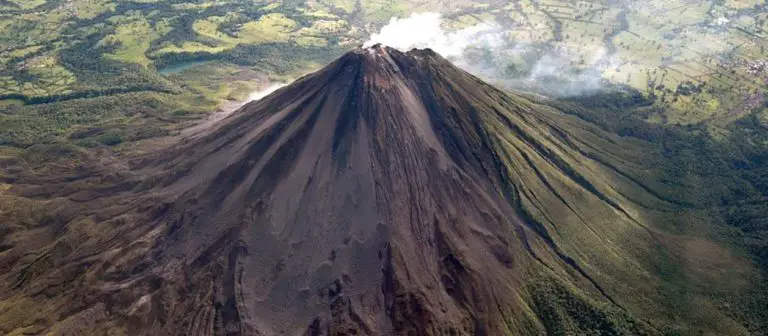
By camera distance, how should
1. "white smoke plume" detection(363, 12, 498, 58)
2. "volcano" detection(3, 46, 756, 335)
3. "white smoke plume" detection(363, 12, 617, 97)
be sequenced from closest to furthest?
"volcano" detection(3, 46, 756, 335) < "white smoke plume" detection(363, 12, 617, 97) < "white smoke plume" detection(363, 12, 498, 58)

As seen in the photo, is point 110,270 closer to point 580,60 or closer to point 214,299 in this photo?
point 214,299

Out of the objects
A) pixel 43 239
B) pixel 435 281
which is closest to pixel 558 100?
pixel 435 281

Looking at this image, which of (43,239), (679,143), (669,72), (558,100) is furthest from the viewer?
(669,72)

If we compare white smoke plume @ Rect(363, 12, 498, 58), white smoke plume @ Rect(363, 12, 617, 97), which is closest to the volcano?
white smoke plume @ Rect(363, 12, 617, 97)

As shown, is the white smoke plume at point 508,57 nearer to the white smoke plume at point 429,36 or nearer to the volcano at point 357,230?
the white smoke plume at point 429,36

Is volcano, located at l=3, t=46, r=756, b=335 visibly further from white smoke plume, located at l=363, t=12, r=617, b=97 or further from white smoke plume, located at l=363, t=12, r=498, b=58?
white smoke plume, located at l=363, t=12, r=498, b=58

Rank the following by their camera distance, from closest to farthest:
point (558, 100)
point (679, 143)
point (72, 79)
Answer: point (679, 143)
point (558, 100)
point (72, 79)

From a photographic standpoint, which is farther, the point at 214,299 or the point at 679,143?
the point at 679,143

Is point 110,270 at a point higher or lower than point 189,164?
lower
